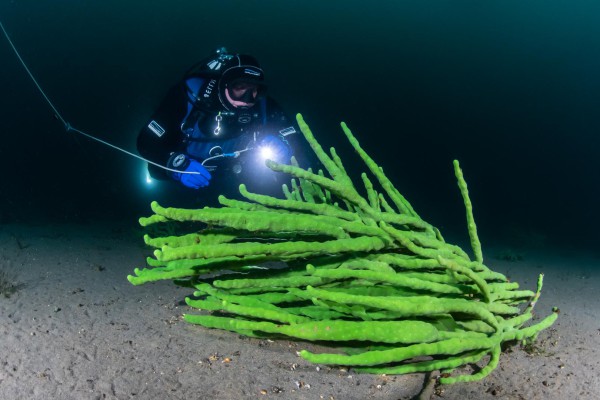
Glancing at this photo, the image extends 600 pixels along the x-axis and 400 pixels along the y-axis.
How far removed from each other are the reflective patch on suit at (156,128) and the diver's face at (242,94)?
1.10m

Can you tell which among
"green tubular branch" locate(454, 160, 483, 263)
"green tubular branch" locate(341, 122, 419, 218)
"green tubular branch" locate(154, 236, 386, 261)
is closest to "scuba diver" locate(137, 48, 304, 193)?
"green tubular branch" locate(341, 122, 419, 218)

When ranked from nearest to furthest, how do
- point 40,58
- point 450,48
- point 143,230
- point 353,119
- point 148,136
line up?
point 148,136, point 143,230, point 353,119, point 40,58, point 450,48

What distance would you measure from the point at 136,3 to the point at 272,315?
136361 millimetres

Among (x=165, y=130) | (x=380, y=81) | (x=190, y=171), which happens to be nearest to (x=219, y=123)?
(x=165, y=130)

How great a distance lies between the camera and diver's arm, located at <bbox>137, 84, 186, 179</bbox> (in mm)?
5738

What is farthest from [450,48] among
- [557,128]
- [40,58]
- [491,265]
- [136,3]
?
[491,265]

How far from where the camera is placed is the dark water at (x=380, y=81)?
126ft

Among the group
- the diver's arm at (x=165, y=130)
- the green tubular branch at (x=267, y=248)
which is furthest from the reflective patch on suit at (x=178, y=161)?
the green tubular branch at (x=267, y=248)

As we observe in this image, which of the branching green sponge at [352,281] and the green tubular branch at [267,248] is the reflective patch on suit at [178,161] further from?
the green tubular branch at [267,248]

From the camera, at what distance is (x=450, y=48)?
4183 inches

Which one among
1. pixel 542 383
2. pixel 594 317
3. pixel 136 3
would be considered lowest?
pixel 542 383

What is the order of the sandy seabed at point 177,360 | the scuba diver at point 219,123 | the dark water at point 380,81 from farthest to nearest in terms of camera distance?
the dark water at point 380,81
the scuba diver at point 219,123
the sandy seabed at point 177,360

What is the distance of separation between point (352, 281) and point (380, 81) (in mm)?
94393

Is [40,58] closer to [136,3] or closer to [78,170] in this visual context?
[136,3]
